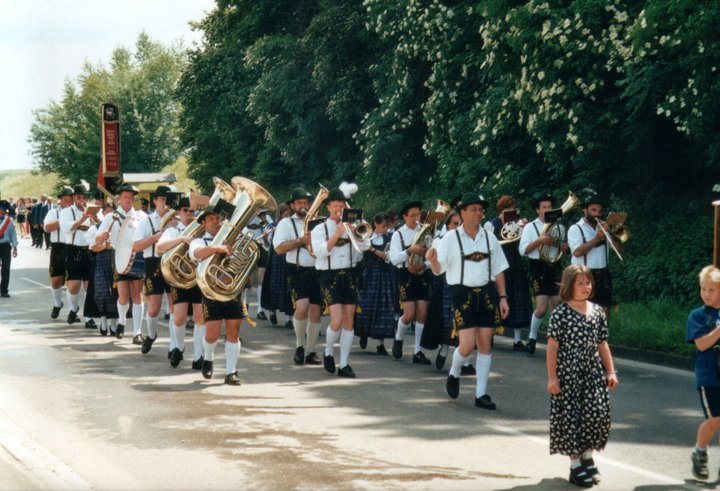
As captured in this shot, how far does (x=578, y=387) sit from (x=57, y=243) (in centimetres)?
1280

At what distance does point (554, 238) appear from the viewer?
1503 cm

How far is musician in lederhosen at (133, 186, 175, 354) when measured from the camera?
48.1 ft

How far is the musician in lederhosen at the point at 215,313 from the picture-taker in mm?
12086

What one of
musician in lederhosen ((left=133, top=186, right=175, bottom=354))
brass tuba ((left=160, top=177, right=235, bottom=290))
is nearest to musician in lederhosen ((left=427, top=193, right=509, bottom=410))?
brass tuba ((left=160, top=177, right=235, bottom=290))

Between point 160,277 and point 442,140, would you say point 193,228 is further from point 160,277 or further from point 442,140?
point 442,140

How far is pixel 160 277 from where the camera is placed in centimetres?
1496

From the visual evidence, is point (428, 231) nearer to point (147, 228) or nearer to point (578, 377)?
A: point (147, 228)

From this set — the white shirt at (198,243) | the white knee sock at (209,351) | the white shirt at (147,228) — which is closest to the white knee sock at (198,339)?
the white knee sock at (209,351)

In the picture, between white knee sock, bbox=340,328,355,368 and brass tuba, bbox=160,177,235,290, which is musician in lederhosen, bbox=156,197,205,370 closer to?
brass tuba, bbox=160,177,235,290

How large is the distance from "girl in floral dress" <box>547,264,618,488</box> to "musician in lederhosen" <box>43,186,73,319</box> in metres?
12.3

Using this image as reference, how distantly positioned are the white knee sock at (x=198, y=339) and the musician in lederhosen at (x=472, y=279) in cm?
322

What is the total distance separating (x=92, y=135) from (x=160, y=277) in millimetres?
68165

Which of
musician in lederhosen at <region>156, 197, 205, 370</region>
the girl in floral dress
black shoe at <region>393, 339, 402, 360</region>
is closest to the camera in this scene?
the girl in floral dress

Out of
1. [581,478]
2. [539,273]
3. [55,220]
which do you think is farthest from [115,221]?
[581,478]
